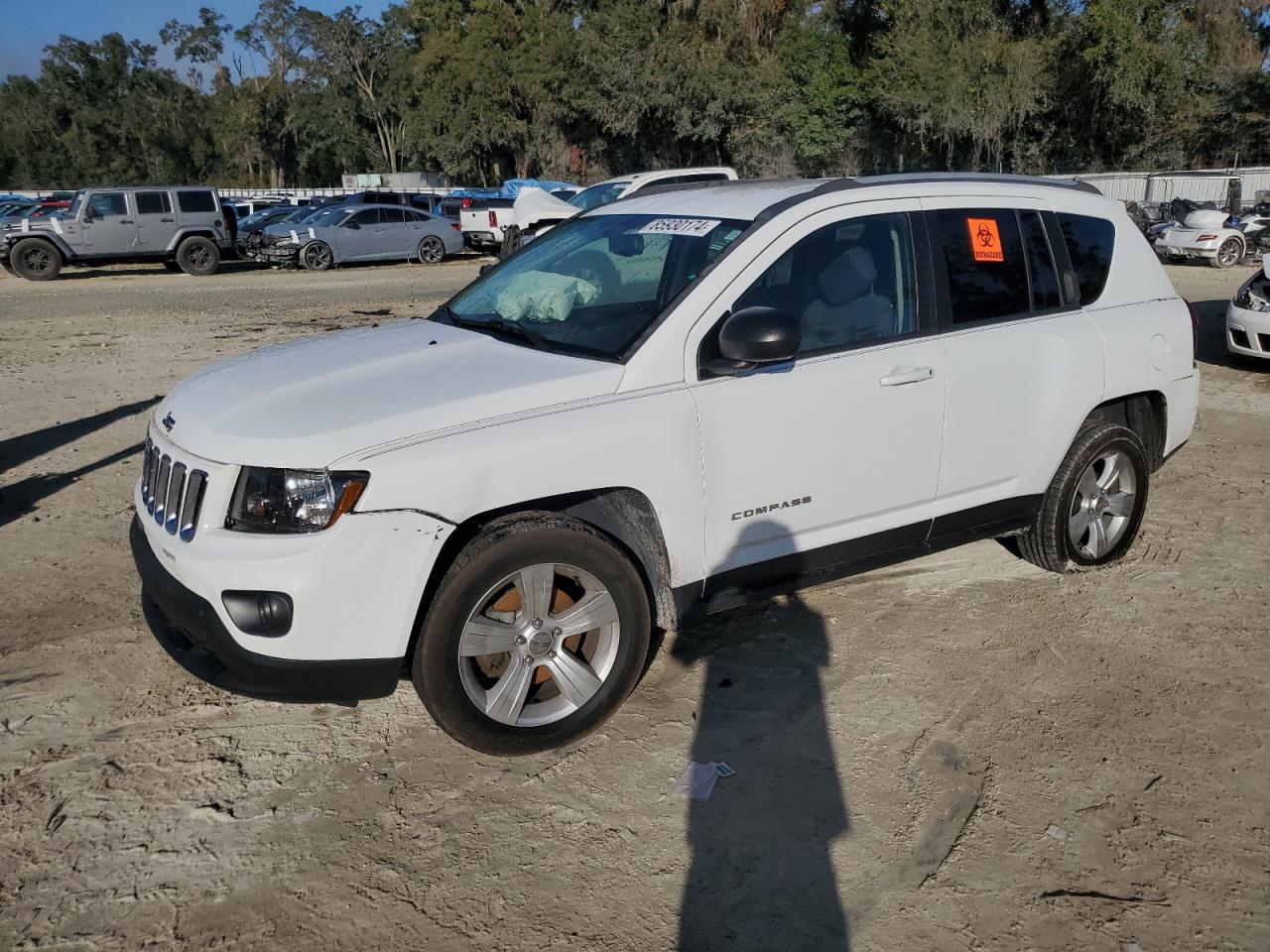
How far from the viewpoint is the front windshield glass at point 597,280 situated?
3785mm

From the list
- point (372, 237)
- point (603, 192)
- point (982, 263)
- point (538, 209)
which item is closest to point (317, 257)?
point (372, 237)

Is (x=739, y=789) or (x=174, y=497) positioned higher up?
(x=174, y=497)

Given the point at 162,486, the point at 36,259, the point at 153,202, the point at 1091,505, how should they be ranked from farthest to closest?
the point at 153,202 < the point at 36,259 < the point at 1091,505 < the point at 162,486

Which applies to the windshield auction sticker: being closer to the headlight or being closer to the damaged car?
the headlight

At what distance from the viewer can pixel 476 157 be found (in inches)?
2079

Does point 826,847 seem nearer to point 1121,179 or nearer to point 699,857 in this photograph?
point 699,857

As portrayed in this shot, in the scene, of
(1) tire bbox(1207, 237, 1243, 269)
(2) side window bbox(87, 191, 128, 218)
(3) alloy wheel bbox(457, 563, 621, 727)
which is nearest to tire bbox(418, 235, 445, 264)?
(2) side window bbox(87, 191, 128, 218)

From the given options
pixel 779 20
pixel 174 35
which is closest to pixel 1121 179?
pixel 779 20

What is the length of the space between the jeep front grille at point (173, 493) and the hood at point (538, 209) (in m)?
17.2

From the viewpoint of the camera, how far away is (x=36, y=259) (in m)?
21.0

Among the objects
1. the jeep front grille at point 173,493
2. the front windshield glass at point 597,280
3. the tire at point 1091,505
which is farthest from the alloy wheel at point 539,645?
the tire at point 1091,505

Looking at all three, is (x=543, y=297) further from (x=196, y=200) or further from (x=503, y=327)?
(x=196, y=200)

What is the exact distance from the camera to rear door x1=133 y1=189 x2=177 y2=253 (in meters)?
21.6

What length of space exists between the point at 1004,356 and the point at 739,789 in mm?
2176
